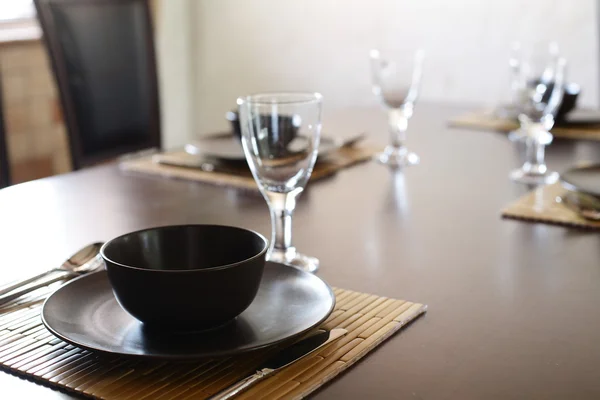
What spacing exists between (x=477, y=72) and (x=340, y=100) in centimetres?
59

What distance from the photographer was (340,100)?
3.37m

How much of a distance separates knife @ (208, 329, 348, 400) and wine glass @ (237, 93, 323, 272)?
206 millimetres

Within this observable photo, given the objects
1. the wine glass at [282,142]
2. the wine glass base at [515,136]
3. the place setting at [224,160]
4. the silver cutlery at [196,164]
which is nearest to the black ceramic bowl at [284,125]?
the wine glass at [282,142]

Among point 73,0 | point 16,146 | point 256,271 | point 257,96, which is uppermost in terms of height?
point 73,0

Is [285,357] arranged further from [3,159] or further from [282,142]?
[3,159]

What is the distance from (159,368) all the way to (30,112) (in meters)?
2.59

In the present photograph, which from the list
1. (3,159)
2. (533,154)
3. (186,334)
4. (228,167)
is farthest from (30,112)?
(186,334)

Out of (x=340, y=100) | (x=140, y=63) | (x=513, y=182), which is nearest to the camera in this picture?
(x=513, y=182)


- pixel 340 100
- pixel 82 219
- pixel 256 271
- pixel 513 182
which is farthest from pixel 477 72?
pixel 256 271

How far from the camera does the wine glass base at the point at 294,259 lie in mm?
864

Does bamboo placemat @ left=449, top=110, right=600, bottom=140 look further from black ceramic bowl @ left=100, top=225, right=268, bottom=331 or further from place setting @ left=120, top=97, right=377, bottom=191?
black ceramic bowl @ left=100, top=225, right=268, bottom=331

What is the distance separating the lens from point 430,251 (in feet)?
3.01

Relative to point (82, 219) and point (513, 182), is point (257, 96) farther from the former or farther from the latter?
point (513, 182)

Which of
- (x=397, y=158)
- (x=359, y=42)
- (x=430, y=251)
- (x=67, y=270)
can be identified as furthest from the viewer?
(x=359, y=42)
